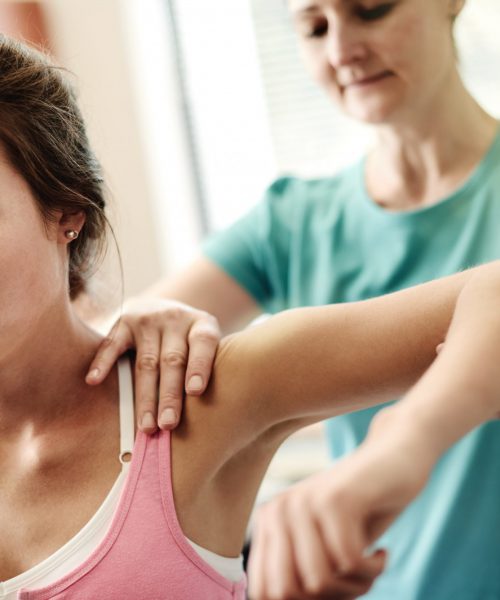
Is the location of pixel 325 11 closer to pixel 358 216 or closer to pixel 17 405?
pixel 358 216

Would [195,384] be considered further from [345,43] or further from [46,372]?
[345,43]

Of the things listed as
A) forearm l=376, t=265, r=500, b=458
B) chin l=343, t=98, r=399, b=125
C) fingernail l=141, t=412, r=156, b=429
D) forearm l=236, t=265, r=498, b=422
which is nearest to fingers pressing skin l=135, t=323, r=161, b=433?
fingernail l=141, t=412, r=156, b=429

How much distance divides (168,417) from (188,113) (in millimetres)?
1804

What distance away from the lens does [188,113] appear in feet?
8.66

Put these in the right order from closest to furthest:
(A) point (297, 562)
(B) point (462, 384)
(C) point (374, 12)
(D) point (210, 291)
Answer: (A) point (297, 562) < (B) point (462, 384) < (C) point (374, 12) < (D) point (210, 291)

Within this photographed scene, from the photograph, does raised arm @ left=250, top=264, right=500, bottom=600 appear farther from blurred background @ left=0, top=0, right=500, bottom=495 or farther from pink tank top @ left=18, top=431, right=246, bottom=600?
blurred background @ left=0, top=0, right=500, bottom=495

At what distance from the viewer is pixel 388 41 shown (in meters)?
1.26

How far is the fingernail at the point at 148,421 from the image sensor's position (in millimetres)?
979

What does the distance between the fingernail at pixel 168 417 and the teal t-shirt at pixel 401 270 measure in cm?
44

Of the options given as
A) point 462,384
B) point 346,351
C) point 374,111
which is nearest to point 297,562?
point 462,384

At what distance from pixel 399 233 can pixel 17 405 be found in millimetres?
646

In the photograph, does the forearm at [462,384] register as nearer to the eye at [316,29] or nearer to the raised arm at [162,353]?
the raised arm at [162,353]

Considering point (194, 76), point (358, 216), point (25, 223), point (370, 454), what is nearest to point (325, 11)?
point (358, 216)

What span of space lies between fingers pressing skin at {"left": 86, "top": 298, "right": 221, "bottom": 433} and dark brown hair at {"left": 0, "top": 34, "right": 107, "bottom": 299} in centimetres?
14
